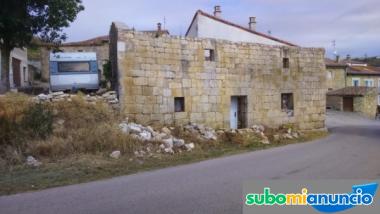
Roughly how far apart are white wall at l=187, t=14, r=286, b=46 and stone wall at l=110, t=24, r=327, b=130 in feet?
19.2

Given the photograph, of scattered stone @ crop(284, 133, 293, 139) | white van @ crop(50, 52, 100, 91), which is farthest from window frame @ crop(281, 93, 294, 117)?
white van @ crop(50, 52, 100, 91)

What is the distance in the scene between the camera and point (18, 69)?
34.1 meters

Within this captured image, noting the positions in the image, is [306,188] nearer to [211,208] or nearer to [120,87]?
[211,208]

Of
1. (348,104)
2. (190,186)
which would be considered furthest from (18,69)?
(348,104)

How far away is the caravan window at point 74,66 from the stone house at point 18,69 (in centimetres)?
1217

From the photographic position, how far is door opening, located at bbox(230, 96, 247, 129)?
808 inches

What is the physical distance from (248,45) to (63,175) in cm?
1249

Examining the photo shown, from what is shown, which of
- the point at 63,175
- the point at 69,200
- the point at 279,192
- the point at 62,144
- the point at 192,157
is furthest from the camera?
the point at 192,157

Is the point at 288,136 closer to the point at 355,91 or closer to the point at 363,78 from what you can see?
the point at 355,91

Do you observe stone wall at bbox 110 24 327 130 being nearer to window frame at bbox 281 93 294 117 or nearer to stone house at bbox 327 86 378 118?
window frame at bbox 281 93 294 117

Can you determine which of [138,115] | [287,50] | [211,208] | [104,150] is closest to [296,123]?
[287,50]

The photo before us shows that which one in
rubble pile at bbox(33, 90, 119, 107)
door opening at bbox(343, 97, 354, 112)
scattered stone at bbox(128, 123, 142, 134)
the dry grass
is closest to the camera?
the dry grass

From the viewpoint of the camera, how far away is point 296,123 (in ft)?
74.1

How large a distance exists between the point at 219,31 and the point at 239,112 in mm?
8825
